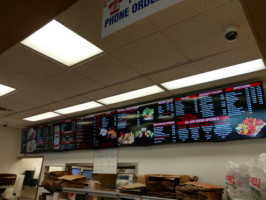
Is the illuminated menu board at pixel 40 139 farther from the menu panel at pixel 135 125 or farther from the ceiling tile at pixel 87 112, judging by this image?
the menu panel at pixel 135 125

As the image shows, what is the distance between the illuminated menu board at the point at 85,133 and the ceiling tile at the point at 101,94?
2.84 feet

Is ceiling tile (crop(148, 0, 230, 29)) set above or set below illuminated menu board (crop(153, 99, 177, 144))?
above

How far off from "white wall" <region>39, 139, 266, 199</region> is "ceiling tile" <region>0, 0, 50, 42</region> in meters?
2.38

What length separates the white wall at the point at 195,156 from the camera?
2.63 m

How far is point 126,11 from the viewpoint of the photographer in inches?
46.1

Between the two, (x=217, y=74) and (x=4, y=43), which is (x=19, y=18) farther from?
(x=217, y=74)

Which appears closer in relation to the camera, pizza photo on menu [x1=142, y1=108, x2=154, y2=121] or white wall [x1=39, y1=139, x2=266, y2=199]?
white wall [x1=39, y1=139, x2=266, y2=199]

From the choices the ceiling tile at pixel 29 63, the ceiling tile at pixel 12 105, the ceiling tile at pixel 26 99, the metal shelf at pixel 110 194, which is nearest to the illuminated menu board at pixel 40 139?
the ceiling tile at pixel 12 105

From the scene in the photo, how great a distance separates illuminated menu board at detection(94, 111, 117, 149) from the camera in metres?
3.80

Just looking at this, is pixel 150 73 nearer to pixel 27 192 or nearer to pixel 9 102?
pixel 9 102

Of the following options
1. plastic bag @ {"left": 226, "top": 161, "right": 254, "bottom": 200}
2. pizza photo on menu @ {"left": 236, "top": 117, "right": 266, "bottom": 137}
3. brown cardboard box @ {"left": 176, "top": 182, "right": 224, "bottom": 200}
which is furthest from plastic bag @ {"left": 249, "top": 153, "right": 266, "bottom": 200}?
pizza photo on menu @ {"left": 236, "top": 117, "right": 266, "bottom": 137}

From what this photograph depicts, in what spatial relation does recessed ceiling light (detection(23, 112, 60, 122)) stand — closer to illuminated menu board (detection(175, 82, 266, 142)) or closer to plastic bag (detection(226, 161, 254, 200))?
illuminated menu board (detection(175, 82, 266, 142))

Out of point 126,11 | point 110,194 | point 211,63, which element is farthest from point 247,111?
point 126,11

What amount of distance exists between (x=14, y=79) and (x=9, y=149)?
150 inches
